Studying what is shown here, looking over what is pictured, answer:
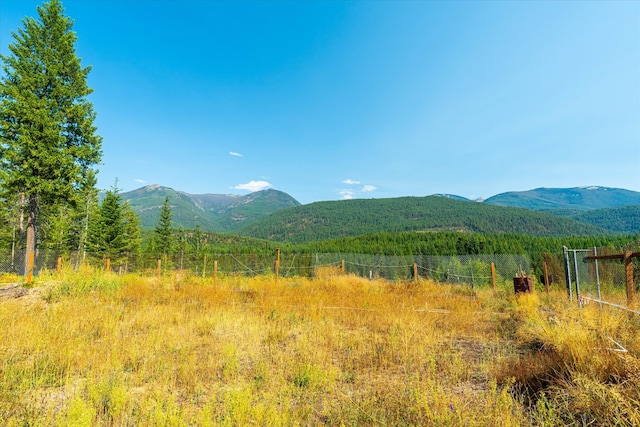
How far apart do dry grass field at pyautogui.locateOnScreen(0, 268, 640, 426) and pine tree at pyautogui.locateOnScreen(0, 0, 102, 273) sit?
13584mm

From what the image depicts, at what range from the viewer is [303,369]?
13.4ft

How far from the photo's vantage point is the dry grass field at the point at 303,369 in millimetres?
2799

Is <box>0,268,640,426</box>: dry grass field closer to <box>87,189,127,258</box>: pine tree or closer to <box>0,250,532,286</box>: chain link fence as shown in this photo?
<box>0,250,532,286</box>: chain link fence

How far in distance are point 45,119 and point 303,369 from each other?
22.4m

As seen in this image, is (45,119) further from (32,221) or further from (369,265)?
(369,265)

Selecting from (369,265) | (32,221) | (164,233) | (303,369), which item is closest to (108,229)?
(164,233)

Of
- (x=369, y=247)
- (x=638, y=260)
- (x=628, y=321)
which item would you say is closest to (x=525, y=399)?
(x=628, y=321)

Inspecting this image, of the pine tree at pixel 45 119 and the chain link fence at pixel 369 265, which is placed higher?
the pine tree at pixel 45 119

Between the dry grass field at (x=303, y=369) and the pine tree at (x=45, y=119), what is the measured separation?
44.6ft

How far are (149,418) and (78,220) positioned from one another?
136ft

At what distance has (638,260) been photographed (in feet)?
44.3

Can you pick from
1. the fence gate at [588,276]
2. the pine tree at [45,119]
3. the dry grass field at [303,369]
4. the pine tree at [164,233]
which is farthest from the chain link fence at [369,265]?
the pine tree at [164,233]

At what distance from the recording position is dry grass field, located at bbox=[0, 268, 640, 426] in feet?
9.18

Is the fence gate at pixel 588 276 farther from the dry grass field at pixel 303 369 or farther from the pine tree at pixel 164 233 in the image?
the pine tree at pixel 164 233
